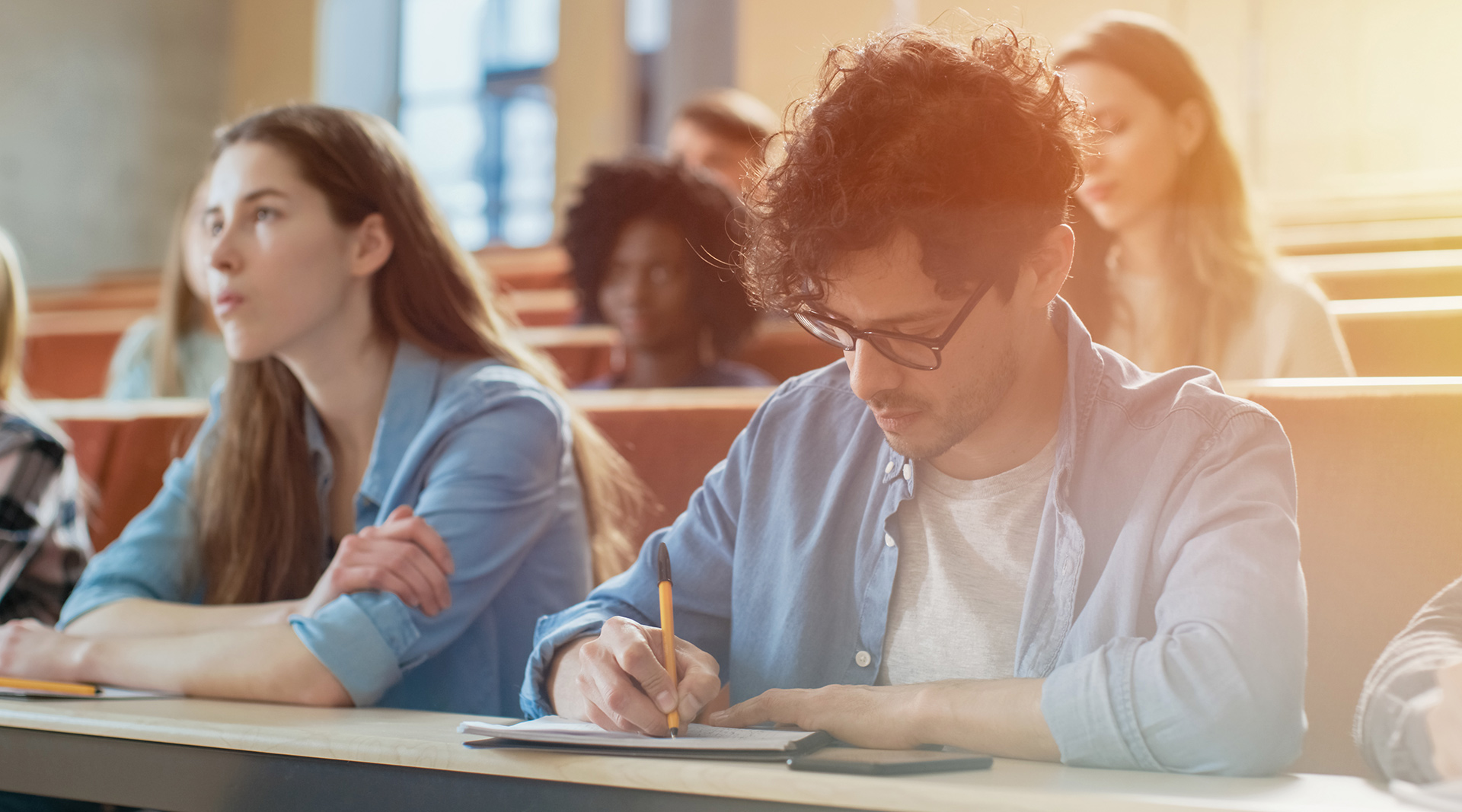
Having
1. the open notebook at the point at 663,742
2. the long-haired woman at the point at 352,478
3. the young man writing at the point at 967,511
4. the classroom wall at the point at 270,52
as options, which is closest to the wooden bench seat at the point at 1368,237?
the young man writing at the point at 967,511

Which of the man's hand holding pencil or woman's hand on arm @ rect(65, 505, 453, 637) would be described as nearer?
the man's hand holding pencil

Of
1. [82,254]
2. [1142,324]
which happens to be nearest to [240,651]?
[1142,324]

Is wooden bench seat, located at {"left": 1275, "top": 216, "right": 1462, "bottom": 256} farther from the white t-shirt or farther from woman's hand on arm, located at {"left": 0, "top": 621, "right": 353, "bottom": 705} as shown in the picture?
woman's hand on arm, located at {"left": 0, "top": 621, "right": 353, "bottom": 705}

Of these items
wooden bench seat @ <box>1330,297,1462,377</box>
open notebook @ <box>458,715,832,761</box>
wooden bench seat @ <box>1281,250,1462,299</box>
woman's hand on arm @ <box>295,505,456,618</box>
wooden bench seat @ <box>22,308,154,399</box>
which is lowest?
open notebook @ <box>458,715,832,761</box>

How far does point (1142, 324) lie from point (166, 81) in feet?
20.8

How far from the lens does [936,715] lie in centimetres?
85

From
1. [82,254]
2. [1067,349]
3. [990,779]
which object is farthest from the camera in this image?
[82,254]

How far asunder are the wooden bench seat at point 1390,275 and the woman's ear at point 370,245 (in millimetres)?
1319

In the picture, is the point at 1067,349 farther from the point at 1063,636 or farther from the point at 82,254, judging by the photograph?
the point at 82,254

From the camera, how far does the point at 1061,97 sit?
3.33 ft

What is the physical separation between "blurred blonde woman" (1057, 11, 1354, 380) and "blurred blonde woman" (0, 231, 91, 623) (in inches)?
55.5

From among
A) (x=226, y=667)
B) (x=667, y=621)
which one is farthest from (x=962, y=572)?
(x=226, y=667)

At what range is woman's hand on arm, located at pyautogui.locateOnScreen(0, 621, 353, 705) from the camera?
4.05 ft

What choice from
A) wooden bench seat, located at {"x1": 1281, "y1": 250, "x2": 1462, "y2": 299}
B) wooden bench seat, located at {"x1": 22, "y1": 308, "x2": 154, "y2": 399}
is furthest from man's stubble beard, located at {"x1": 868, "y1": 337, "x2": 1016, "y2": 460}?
wooden bench seat, located at {"x1": 22, "y1": 308, "x2": 154, "y2": 399}
